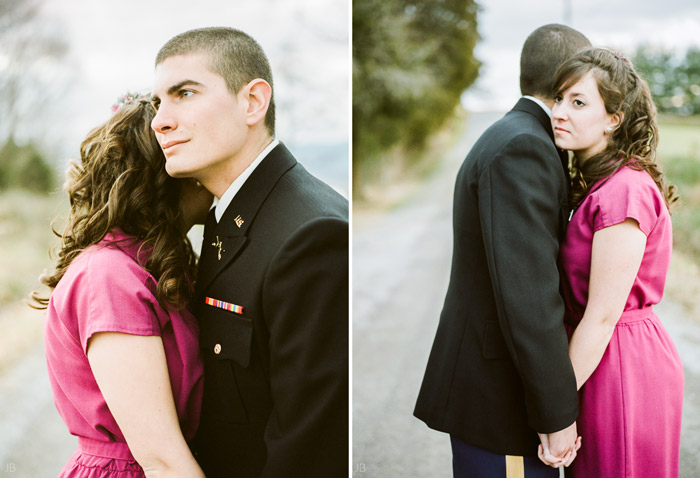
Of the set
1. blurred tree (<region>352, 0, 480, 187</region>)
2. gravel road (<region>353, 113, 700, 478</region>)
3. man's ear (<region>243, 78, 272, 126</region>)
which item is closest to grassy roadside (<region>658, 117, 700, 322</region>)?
gravel road (<region>353, 113, 700, 478</region>)

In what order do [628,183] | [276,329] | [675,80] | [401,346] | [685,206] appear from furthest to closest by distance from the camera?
[401,346] < [685,206] < [675,80] < [628,183] < [276,329]

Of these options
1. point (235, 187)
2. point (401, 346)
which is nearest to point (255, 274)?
point (235, 187)

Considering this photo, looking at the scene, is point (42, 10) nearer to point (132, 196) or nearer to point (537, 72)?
point (132, 196)

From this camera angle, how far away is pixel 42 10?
189cm

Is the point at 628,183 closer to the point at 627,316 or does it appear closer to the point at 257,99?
the point at 627,316

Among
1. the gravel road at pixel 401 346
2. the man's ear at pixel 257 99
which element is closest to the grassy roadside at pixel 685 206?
the gravel road at pixel 401 346

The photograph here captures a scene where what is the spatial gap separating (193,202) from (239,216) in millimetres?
221

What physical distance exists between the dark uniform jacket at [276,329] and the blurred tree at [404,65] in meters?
7.11

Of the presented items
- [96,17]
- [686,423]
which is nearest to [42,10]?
[96,17]

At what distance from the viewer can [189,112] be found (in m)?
1.60

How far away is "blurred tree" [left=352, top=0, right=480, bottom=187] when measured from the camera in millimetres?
9352

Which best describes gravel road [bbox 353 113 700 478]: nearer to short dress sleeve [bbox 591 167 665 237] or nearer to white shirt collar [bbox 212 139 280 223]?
short dress sleeve [bbox 591 167 665 237]

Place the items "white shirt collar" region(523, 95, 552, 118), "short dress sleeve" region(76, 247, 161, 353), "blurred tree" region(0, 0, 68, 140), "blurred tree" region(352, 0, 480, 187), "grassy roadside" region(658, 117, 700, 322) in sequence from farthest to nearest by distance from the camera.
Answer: "blurred tree" region(352, 0, 480, 187), "grassy roadside" region(658, 117, 700, 322), "blurred tree" region(0, 0, 68, 140), "white shirt collar" region(523, 95, 552, 118), "short dress sleeve" region(76, 247, 161, 353)

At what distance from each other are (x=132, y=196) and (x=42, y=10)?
2.48ft
